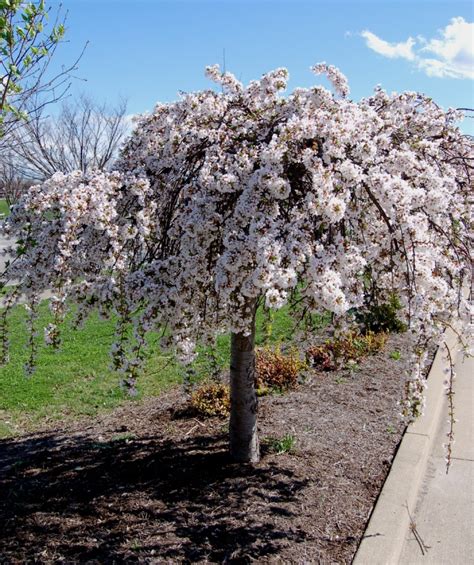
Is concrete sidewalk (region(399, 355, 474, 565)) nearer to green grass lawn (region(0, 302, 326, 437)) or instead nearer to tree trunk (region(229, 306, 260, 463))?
tree trunk (region(229, 306, 260, 463))

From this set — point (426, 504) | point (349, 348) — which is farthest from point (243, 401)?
point (349, 348)

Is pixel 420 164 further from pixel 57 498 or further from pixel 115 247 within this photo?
pixel 57 498

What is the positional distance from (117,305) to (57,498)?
1.46 metres

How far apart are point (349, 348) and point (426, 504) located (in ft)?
9.48

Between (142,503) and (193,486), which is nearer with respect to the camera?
(142,503)

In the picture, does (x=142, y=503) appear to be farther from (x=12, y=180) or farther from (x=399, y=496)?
(x=12, y=180)

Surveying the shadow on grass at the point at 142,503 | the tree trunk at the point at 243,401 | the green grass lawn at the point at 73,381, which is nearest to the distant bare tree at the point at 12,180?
the green grass lawn at the point at 73,381

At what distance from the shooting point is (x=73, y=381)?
6.50 m

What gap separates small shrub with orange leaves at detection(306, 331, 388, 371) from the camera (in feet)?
20.6

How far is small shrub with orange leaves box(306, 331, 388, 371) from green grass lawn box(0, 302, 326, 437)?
2.56 ft

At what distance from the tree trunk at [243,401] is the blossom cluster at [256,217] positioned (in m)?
0.34

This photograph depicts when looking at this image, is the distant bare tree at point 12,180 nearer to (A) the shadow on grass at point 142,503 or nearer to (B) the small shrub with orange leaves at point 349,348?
(B) the small shrub with orange leaves at point 349,348

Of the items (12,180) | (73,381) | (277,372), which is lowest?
(73,381)

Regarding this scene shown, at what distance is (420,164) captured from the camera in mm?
2979
